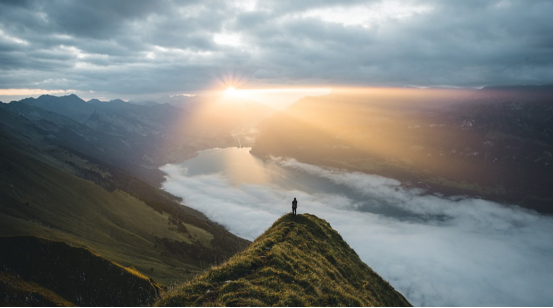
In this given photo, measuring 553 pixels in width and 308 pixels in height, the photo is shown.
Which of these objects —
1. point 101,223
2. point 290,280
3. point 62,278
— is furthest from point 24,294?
point 101,223

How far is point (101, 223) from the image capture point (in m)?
122

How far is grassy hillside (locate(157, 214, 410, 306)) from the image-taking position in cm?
2130

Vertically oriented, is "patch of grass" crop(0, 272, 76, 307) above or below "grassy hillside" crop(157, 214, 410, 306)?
below

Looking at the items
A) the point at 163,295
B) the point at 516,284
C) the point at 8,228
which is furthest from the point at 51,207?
the point at 516,284

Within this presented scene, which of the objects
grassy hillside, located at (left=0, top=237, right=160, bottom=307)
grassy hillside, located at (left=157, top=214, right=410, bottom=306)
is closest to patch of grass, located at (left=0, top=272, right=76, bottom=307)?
grassy hillside, located at (left=0, top=237, right=160, bottom=307)

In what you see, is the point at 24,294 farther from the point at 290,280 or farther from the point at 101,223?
the point at 101,223

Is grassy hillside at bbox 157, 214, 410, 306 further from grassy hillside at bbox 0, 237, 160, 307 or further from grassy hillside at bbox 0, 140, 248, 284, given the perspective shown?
grassy hillside at bbox 0, 140, 248, 284

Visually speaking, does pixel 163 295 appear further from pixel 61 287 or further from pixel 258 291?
pixel 61 287

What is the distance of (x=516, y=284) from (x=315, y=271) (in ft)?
850

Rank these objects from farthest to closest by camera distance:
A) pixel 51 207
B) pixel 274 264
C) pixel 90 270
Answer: pixel 51 207 → pixel 90 270 → pixel 274 264

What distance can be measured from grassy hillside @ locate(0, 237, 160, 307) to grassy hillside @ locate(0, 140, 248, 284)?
15.0 m

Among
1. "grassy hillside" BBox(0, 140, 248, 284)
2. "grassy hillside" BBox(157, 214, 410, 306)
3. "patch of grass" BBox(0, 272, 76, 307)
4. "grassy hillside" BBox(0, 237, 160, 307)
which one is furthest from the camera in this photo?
"grassy hillside" BBox(0, 140, 248, 284)

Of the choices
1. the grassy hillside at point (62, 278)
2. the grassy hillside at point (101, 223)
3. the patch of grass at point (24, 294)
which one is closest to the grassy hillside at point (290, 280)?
the grassy hillside at point (62, 278)

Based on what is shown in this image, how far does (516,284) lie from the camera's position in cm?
19825
